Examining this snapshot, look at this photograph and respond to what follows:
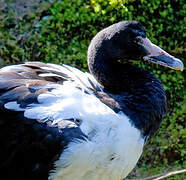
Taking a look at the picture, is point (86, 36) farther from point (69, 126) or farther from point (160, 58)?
point (69, 126)

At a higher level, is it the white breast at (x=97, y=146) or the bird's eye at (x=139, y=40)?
the bird's eye at (x=139, y=40)

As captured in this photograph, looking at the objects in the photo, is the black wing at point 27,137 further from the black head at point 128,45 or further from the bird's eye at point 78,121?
the black head at point 128,45

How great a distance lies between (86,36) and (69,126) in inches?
68.5

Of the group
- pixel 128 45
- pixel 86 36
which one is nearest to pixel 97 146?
pixel 128 45

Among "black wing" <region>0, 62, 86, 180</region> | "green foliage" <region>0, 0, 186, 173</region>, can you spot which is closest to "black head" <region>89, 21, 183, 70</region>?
"black wing" <region>0, 62, 86, 180</region>

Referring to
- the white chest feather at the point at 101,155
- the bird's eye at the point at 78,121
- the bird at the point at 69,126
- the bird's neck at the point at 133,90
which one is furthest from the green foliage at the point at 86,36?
the bird's eye at the point at 78,121

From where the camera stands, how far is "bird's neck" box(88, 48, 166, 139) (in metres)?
2.74

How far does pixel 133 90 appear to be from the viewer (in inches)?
113

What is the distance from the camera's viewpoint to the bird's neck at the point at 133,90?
2.74 metres

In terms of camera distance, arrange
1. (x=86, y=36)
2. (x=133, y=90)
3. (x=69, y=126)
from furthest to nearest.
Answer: (x=86, y=36) → (x=133, y=90) → (x=69, y=126)

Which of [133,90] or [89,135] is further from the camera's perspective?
[133,90]

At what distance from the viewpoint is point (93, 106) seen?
8.54 ft

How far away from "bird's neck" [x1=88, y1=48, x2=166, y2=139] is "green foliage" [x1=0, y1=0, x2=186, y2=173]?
1.07 m

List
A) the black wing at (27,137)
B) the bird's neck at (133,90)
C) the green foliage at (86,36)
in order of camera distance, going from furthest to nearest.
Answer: the green foliage at (86,36) → the bird's neck at (133,90) → the black wing at (27,137)
